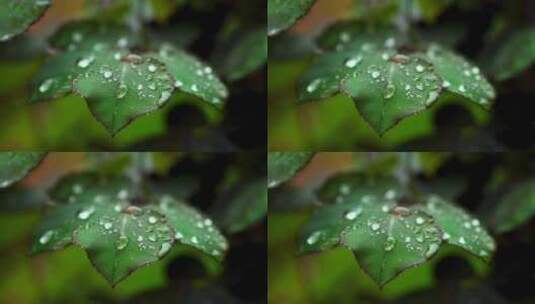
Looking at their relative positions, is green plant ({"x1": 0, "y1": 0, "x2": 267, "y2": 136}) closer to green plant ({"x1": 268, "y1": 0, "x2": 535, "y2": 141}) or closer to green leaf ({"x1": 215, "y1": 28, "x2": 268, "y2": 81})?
green leaf ({"x1": 215, "y1": 28, "x2": 268, "y2": 81})

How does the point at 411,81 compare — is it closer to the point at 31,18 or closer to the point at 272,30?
the point at 272,30

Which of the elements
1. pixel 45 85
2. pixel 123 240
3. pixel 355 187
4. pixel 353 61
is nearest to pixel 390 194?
pixel 355 187

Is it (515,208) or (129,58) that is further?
(515,208)

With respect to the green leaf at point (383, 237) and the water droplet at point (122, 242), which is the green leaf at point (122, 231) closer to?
the water droplet at point (122, 242)

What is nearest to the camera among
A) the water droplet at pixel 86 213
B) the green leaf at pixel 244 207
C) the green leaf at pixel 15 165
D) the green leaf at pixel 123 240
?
the green leaf at pixel 123 240

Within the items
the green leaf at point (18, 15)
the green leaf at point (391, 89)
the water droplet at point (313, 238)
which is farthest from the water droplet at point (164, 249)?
the green leaf at point (18, 15)

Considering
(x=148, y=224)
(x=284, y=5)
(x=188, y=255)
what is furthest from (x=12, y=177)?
(x=284, y=5)

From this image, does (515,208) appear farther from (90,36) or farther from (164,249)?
(90,36)
